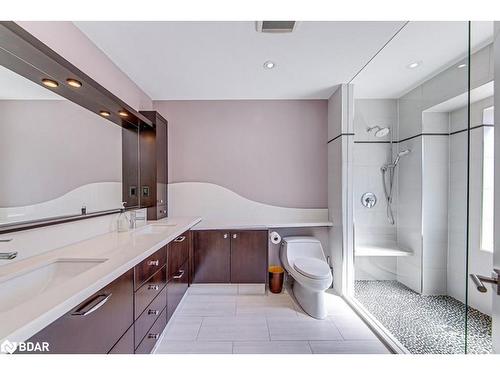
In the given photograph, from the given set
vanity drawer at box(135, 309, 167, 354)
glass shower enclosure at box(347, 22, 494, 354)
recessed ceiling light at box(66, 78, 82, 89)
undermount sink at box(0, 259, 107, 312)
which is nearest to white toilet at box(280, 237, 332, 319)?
glass shower enclosure at box(347, 22, 494, 354)

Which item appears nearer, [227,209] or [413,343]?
[413,343]

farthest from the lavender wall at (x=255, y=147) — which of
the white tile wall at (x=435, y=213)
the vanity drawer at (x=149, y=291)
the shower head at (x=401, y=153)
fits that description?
the vanity drawer at (x=149, y=291)

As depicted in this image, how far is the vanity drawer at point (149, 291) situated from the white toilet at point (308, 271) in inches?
51.7

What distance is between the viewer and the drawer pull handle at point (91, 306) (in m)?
0.86

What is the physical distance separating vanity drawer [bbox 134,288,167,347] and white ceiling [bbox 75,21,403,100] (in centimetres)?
191

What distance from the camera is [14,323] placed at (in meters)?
0.65

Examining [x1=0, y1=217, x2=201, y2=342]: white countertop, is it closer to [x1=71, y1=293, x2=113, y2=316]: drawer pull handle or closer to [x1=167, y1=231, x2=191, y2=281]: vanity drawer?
[x1=71, y1=293, x2=113, y2=316]: drawer pull handle

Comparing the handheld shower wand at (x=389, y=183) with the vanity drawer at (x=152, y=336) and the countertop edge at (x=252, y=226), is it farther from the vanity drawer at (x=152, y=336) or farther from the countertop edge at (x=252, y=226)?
the vanity drawer at (x=152, y=336)

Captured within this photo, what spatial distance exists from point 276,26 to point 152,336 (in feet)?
7.40

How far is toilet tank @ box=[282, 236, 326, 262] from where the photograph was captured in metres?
2.70

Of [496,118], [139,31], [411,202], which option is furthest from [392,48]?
[139,31]

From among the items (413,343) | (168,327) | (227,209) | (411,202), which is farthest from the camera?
(227,209)

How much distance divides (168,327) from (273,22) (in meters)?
2.52

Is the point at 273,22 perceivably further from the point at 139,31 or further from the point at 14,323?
the point at 14,323
